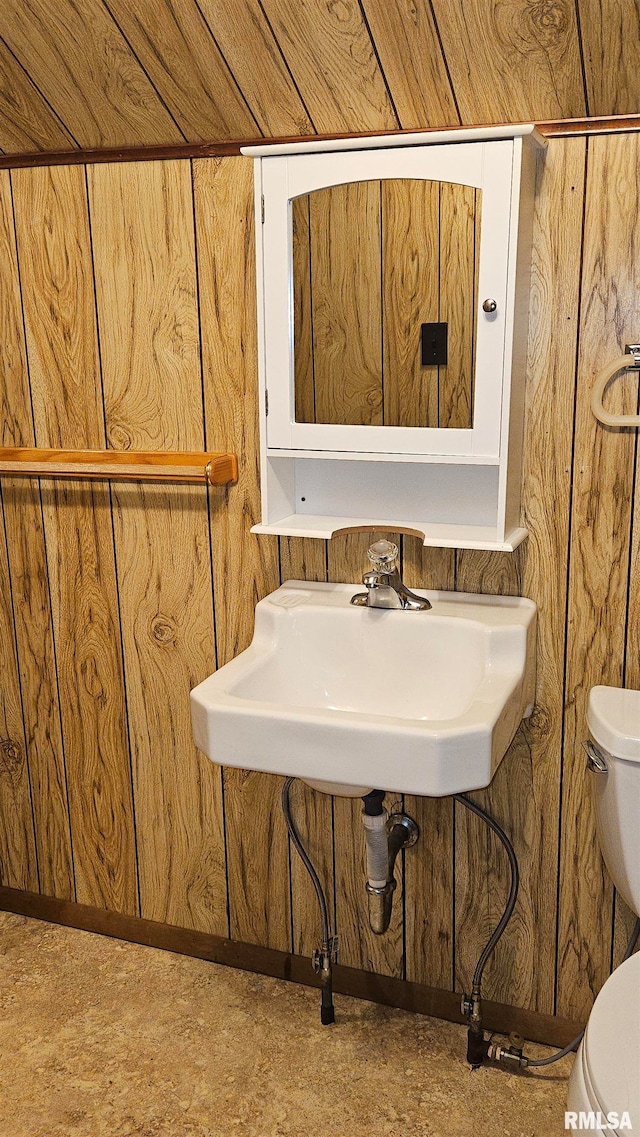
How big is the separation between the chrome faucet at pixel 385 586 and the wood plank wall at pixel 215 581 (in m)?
0.11

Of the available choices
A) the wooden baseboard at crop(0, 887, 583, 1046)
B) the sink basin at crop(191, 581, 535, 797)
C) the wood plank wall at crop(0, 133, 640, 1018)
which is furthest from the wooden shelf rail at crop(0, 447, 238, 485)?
the wooden baseboard at crop(0, 887, 583, 1046)

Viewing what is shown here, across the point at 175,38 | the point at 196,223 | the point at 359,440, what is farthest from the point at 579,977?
the point at 175,38

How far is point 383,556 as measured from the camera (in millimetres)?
1757

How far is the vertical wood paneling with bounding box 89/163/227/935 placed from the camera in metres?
1.95

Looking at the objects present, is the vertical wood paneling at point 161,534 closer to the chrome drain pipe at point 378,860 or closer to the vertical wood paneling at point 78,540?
the vertical wood paneling at point 78,540

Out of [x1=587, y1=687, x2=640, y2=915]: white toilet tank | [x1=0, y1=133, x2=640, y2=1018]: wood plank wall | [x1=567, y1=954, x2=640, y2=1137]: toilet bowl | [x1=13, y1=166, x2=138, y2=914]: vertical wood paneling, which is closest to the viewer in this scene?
[x1=567, y1=954, x2=640, y2=1137]: toilet bowl

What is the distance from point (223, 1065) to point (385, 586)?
3.25 feet

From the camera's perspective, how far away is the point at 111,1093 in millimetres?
1849

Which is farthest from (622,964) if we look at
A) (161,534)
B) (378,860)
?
(161,534)

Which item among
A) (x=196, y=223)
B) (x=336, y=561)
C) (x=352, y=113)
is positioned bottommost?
(x=336, y=561)

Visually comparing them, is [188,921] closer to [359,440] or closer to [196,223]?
[359,440]

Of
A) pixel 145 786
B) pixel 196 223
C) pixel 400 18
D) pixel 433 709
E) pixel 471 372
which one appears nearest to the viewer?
pixel 400 18

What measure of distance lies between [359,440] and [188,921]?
1.22 m

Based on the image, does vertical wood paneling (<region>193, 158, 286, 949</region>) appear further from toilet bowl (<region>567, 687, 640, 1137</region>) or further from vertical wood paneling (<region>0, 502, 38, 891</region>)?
toilet bowl (<region>567, 687, 640, 1137</region>)
